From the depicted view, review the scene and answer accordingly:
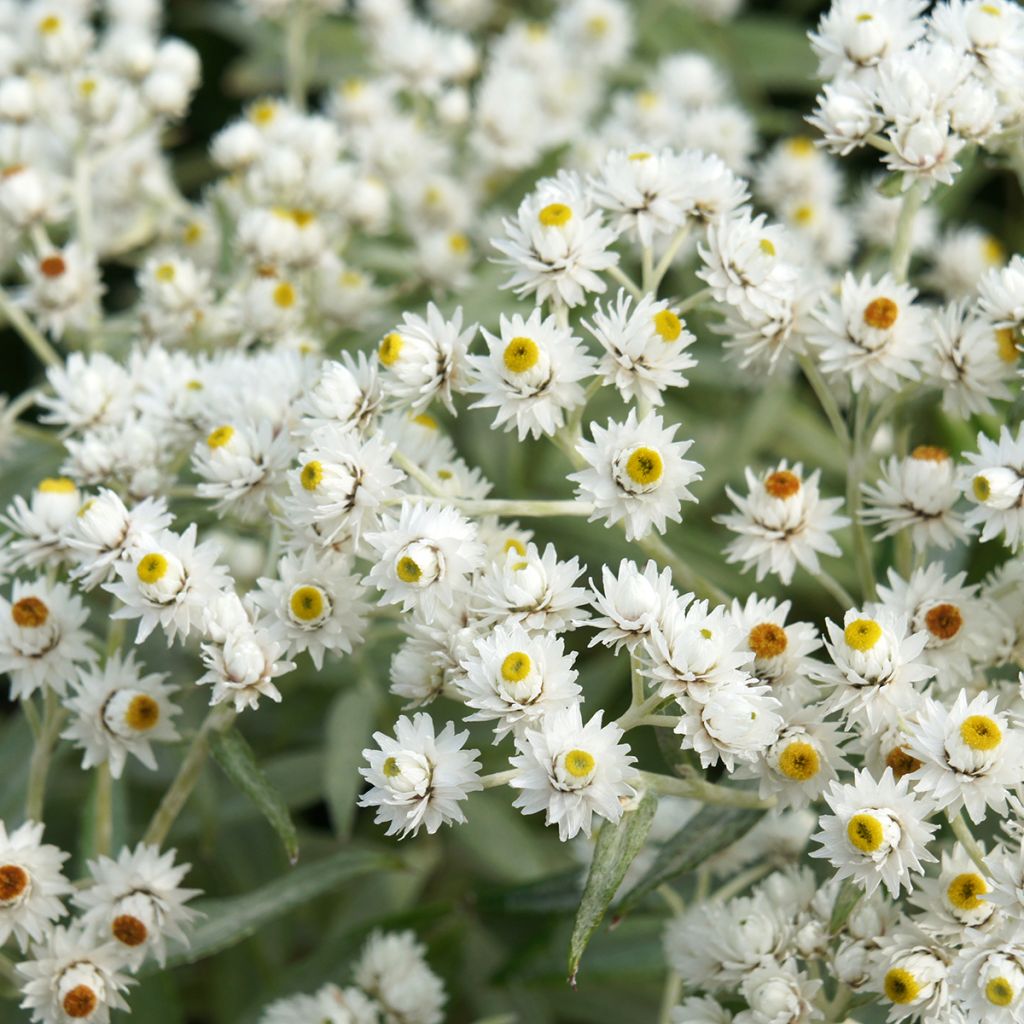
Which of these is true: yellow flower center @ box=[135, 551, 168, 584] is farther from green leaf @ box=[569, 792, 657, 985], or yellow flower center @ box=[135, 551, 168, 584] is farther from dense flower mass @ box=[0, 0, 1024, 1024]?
green leaf @ box=[569, 792, 657, 985]

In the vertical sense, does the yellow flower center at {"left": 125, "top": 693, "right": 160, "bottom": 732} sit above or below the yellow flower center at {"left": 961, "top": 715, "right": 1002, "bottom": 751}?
below

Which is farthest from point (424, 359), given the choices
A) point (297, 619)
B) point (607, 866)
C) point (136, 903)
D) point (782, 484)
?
point (136, 903)

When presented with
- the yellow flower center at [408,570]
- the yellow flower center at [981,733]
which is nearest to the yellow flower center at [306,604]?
the yellow flower center at [408,570]

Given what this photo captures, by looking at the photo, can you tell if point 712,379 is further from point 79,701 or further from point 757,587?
point 79,701

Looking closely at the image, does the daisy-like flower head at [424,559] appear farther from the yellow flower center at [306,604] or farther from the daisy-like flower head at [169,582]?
the daisy-like flower head at [169,582]

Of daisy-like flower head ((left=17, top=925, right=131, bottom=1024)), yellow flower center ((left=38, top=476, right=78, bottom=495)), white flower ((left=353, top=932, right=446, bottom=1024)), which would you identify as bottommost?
white flower ((left=353, top=932, right=446, bottom=1024))

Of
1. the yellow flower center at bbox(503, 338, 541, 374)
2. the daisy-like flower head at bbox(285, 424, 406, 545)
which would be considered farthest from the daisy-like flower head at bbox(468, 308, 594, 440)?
the daisy-like flower head at bbox(285, 424, 406, 545)
